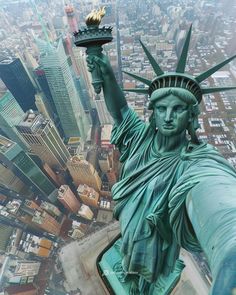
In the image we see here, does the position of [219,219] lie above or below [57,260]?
above

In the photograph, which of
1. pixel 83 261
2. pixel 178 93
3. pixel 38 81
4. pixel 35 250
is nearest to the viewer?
pixel 178 93

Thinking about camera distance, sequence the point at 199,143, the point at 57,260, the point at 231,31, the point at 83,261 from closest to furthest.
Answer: the point at 199,143 < the point at 83,261 < the point at 57,260 < the point at 231,31

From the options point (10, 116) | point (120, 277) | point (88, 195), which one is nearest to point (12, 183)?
point (10, 116)

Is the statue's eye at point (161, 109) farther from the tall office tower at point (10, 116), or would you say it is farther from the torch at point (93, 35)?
the tall office tower at point (10, 116)

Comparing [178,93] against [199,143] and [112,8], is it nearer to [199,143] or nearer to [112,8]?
[199,143]

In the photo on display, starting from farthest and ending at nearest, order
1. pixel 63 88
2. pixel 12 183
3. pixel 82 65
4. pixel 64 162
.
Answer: pixel 82 65 → pixel 63 88 → pixel 64 162 → pixel 12 183

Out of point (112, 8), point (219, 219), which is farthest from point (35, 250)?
point (112, 8)

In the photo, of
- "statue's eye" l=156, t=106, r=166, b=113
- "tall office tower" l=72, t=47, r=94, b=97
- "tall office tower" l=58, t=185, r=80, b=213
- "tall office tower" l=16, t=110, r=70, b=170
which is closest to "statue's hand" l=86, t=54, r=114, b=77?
"statue's eye" l=156, t=106, r=166, b=113

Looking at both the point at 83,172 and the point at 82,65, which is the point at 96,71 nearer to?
the point at 83,172
